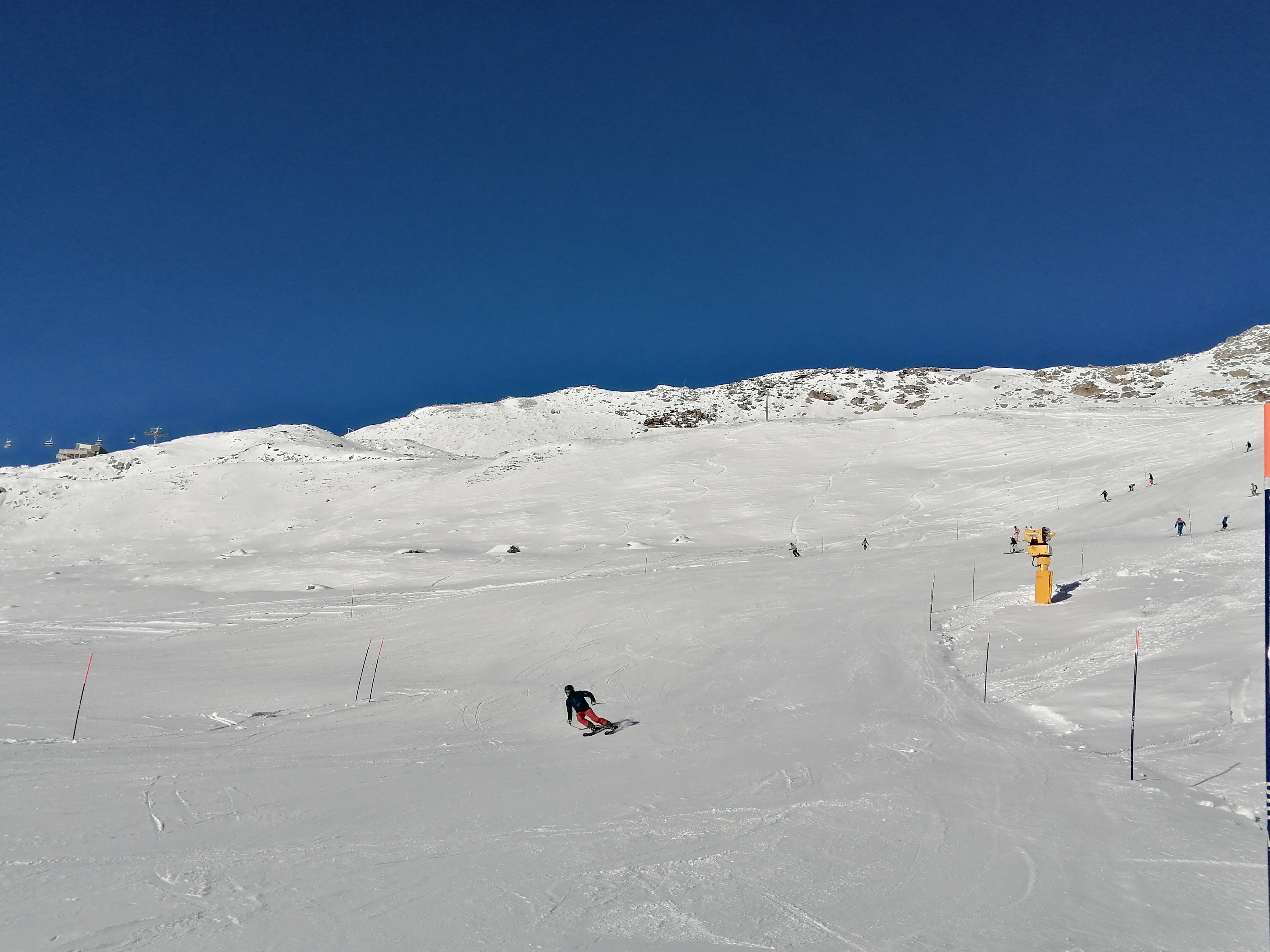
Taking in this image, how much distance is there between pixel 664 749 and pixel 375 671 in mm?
9854

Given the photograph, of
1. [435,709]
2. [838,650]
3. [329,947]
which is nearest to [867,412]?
[838,650]

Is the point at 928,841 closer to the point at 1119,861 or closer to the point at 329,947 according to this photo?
the point at 1119,861

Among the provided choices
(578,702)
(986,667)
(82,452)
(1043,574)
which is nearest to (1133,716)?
(986,667)

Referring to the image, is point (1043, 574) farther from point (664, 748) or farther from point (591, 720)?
point (591, 720)

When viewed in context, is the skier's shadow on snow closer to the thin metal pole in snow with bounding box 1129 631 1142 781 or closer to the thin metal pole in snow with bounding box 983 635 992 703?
the thin metal pole in snow with bounding box 983 635 992 703

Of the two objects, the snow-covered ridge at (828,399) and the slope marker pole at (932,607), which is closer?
the slope marker pole at (932,607)

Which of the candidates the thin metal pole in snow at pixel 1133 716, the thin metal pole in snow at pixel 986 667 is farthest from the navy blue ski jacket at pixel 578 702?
the thin metal pole in snow at pixel 1133 716

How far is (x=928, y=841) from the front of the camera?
8586 millimetres

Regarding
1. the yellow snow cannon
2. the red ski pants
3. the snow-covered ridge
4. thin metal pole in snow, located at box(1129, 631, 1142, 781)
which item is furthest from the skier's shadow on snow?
the snow-covered ridge

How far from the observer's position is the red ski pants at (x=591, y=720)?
45.1ft

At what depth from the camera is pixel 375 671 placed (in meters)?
19.4

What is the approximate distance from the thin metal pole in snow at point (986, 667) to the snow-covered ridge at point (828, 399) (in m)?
73.3

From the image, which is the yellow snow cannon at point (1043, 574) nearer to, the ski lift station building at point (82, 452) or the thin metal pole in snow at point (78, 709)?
the thin metal pole in snow at point (78, 709)

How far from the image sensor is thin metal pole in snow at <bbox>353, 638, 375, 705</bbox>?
17.1 metres
